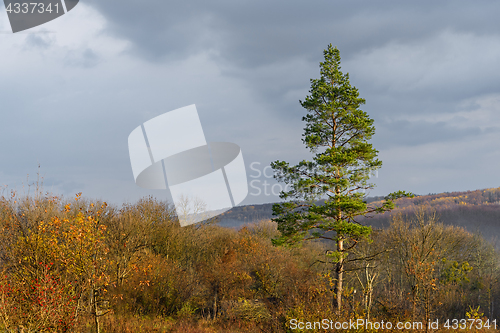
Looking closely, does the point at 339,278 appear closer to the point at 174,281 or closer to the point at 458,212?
the point at 174,281

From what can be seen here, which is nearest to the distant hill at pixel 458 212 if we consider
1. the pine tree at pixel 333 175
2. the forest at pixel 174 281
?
the forest at pixel 174 281

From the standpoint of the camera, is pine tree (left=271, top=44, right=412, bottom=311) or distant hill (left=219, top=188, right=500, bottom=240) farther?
distant hill (left=219, top=188, right=500, bottom=240)

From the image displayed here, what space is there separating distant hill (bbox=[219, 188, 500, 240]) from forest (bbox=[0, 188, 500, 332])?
16154 mm

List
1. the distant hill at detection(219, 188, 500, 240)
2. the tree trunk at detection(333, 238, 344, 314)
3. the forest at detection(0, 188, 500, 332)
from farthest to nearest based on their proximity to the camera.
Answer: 1. the distant hill at detection(219, 188, 500, 240)
2. the tree trunk at detection(333, 238, 344, 314)
3. the forest at detection(0, 188, 500, 332)

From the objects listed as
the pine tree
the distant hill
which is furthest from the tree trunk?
the distant hill

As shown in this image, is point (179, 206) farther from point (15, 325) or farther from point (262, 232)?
point (15, 325)

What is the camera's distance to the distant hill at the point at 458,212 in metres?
83.0

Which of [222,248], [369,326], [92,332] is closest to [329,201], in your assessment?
[369,326]

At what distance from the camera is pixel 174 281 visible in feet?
73.7

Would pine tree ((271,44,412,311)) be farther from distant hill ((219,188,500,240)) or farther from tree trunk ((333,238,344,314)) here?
distant hill ((219,188,500,240))

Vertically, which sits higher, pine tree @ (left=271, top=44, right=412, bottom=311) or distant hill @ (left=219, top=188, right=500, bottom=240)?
pine tree @ (left=271, top=44, right=412, bottom=311)

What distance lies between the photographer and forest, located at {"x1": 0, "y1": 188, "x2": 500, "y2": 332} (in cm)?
1327

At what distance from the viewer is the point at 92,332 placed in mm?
16359

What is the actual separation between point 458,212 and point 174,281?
9532 cm
